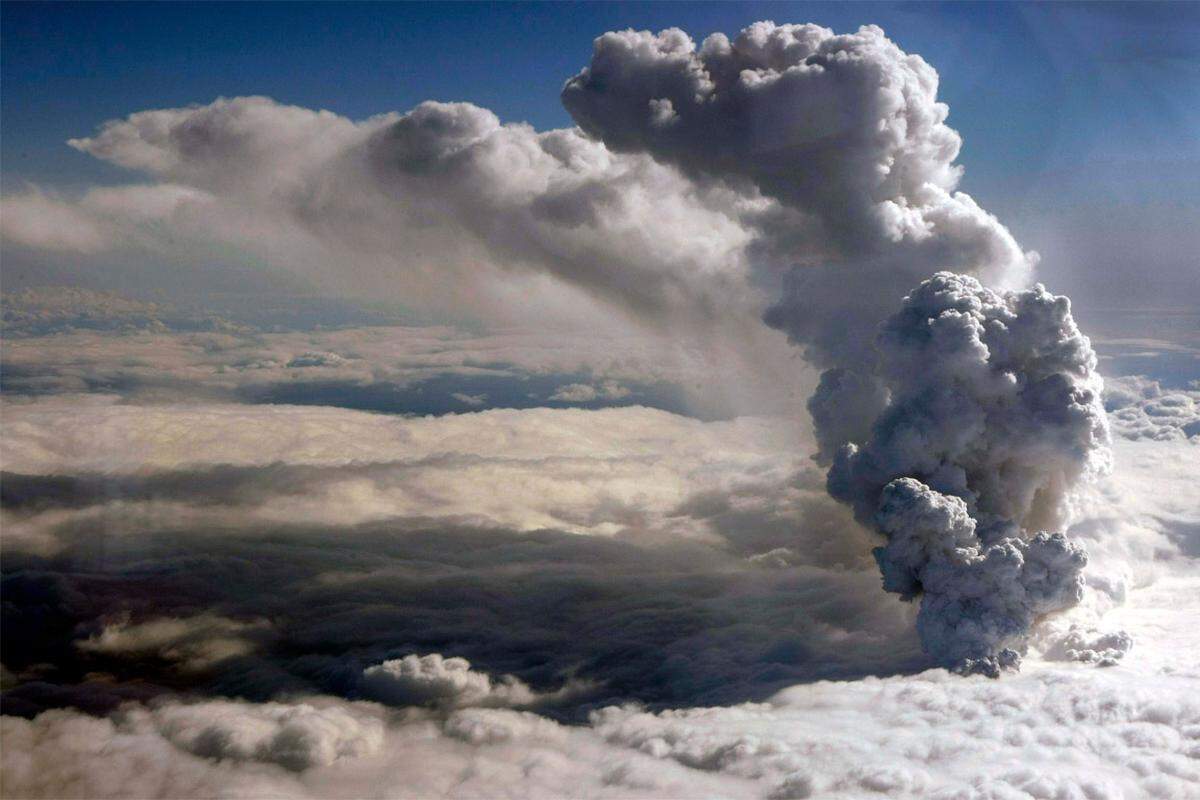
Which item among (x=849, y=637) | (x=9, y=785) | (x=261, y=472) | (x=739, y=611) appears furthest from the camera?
(x=261, y=472)

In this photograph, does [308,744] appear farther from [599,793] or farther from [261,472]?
[261,472]

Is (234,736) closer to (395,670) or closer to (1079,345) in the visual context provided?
(395,670)

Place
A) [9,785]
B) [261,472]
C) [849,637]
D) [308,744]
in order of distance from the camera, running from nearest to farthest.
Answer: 1. [9,785]
2. [308,744]
3. [849,637]
4. [261,472]

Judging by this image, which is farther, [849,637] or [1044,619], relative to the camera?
[849,637]

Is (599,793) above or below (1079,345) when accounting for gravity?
below

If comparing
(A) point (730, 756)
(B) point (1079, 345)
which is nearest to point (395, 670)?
(A) point (730, 756)

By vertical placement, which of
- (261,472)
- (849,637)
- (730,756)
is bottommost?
(730,756)
